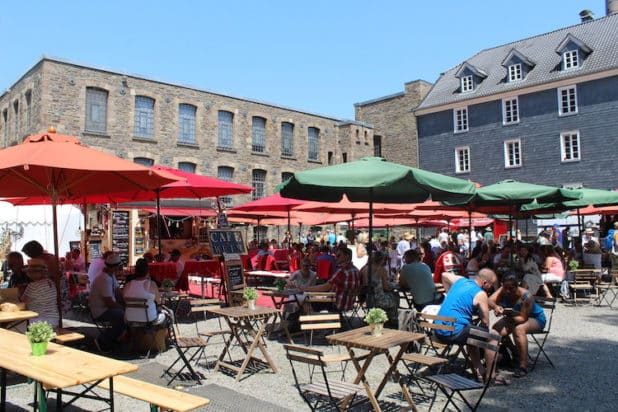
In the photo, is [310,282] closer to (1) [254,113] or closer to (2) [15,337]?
(2) [15,337]

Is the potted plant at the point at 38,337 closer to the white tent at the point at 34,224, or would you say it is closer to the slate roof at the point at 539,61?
the white tent at the point at 34,224

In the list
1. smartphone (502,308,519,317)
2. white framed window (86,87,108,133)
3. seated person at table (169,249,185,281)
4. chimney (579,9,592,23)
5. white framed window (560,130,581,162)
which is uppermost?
chimney (579,9,592,23)

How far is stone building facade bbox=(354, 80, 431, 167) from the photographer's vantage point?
1377 inches

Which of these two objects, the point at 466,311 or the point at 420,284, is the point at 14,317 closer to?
the point at 466,311

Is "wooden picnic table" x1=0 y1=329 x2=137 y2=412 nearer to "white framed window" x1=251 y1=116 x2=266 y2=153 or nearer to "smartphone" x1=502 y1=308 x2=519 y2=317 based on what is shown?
"smartphone" x1=502 y1=308 x2=519 y2=317

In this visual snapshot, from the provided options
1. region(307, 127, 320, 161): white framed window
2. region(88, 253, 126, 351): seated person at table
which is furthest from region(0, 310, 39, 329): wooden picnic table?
region(307, 127, 320, 161): white framed window

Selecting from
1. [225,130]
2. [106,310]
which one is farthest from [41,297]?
[225,130]

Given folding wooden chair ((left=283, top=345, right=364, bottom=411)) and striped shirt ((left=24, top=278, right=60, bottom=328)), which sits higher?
striped shirt ((left=24, top=278, right=60, bottom=328))

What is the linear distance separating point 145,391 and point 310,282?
4.72 meters

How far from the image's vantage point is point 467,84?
31.1m

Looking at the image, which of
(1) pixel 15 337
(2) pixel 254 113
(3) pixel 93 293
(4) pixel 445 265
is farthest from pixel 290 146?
(1) pixel 15 337

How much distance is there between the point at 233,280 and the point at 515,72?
25432mm

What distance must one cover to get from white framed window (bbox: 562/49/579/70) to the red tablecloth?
82.3ft

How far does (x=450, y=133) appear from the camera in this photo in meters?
31.3
